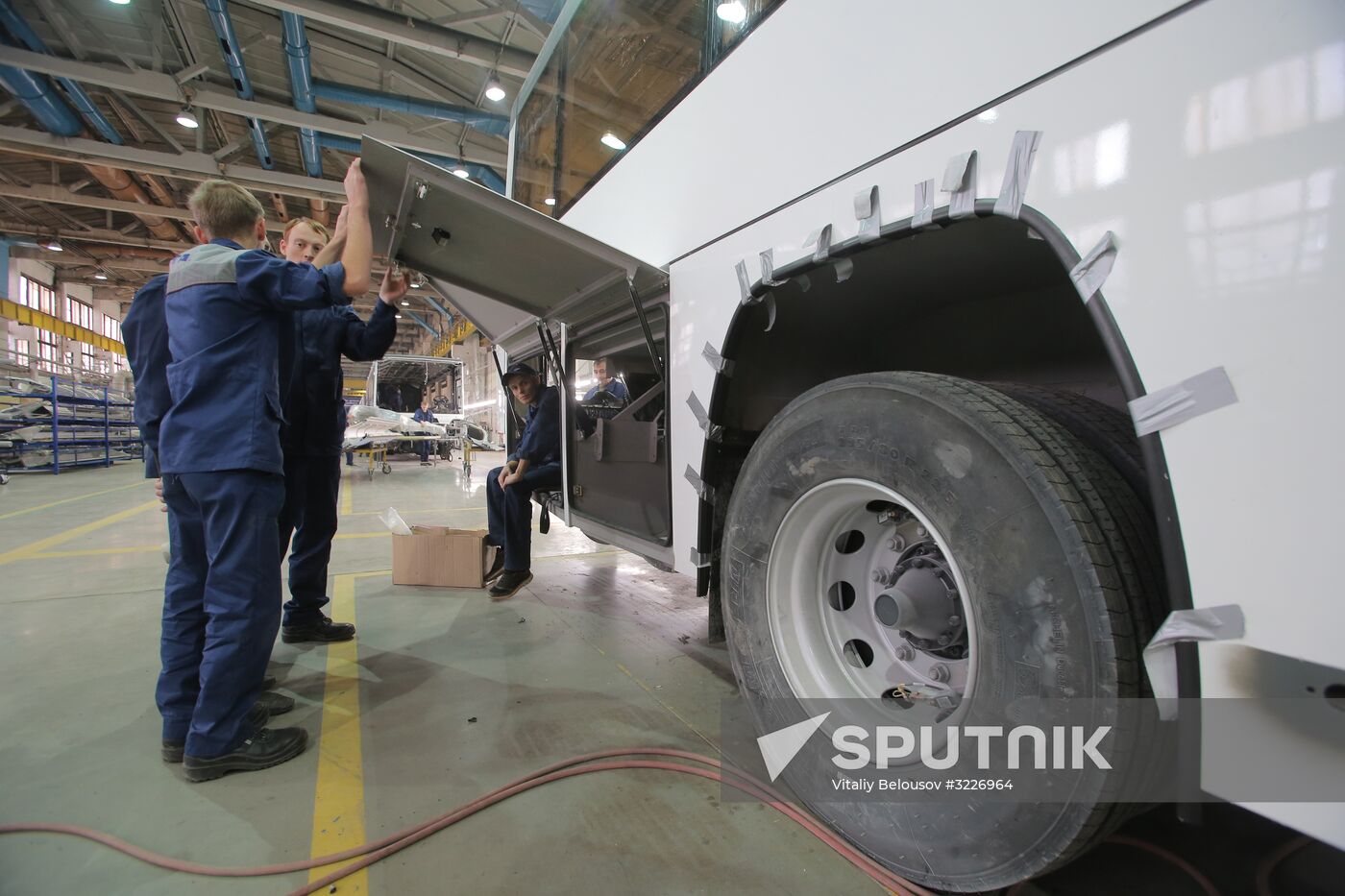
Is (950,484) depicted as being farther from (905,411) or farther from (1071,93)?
(1071,93)

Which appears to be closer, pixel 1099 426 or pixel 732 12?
pixel 1099 426

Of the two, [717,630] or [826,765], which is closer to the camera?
[826,765]

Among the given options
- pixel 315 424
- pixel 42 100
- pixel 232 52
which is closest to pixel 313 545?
pixel 315 424

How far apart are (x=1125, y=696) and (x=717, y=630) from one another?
1238 millimetres

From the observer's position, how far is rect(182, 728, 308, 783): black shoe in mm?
1595

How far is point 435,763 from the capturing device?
64.9 inches

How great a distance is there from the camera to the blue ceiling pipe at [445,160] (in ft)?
26.8

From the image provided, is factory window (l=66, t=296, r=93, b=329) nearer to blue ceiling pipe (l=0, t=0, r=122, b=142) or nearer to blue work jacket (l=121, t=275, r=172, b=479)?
blue ceiling pipe (l=0, t=0, r=122, b=142)

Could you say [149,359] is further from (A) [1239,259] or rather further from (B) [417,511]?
(B) [417,511]

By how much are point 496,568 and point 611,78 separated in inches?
107

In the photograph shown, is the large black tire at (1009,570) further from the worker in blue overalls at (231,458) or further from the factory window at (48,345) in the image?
the factory window at (48,345)

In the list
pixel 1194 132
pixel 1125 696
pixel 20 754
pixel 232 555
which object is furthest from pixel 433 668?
pixel 1194 132

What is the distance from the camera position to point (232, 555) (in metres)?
1.61

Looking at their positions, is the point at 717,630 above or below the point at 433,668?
above
